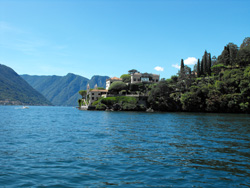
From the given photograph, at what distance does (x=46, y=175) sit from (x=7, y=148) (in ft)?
28.0

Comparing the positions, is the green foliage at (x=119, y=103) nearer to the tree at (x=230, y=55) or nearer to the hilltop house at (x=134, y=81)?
the hilltop house at (x=134, y=81)

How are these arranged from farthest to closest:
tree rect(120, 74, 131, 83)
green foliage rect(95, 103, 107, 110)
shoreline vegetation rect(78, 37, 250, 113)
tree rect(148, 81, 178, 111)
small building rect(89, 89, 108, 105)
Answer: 1. tree rect(120, 74, 131, 83)
2. small building rect(89, 89, 108, 105)
3. green foliage rect(95, 103, 107, 110)
4. tree rect(148, 81, 178, 111)
5. shoreline vegetation rect(78, 37, 250, 113)

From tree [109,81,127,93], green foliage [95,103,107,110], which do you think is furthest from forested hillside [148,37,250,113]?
green foliage [95,103,107,110]

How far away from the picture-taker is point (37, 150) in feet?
59.2

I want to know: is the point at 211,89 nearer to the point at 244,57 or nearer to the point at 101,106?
the point at 244,57

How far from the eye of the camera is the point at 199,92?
97938 millimetres

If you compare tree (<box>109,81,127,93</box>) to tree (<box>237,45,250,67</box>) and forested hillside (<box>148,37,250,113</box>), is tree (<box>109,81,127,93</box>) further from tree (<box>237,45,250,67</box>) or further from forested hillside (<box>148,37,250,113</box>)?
tree (<box>237,45,250,67</box>)

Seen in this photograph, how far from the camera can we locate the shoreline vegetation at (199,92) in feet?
297

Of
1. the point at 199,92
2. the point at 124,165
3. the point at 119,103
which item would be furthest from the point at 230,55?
the point at 124,165

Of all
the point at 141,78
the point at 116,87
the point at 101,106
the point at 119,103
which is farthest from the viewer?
the point at 141,78

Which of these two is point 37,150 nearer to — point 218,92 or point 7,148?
point 7,148

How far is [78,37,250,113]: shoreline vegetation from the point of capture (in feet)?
297

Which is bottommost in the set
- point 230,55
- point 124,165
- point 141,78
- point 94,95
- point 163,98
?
point 124,165

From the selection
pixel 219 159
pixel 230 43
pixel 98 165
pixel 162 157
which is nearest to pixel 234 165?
pixel 219 159
